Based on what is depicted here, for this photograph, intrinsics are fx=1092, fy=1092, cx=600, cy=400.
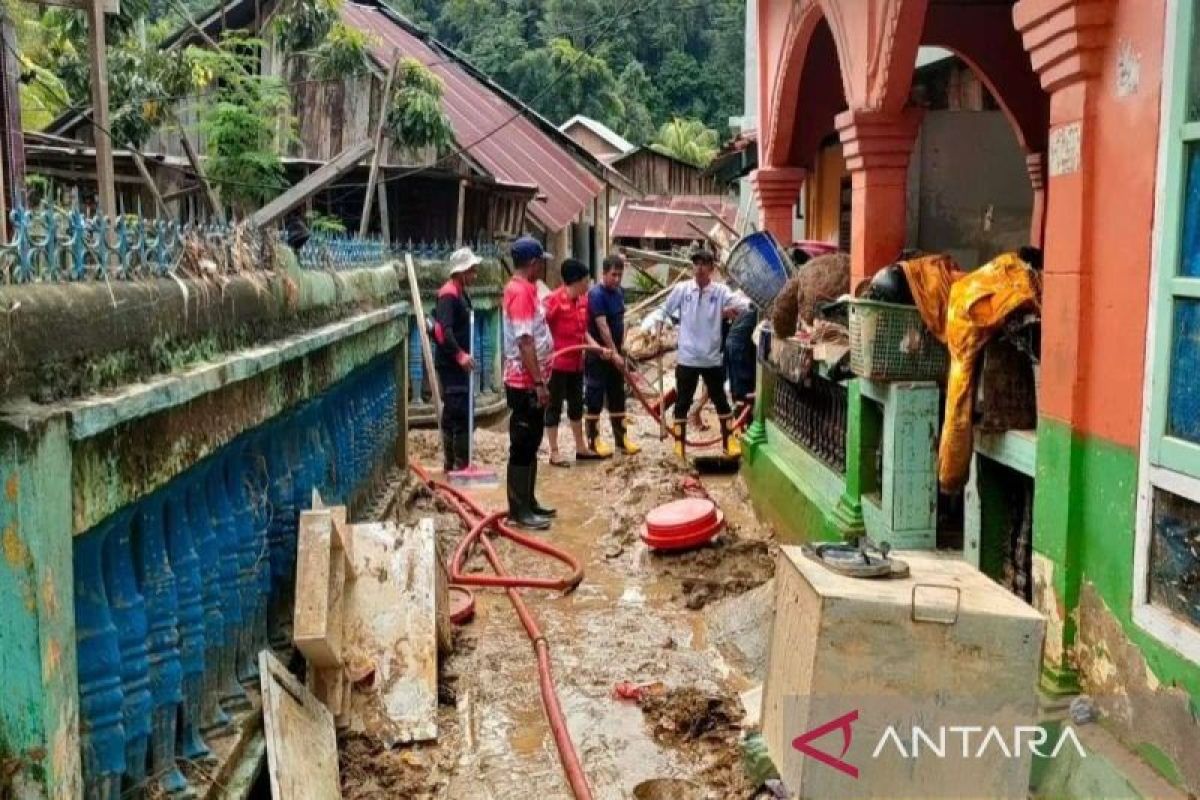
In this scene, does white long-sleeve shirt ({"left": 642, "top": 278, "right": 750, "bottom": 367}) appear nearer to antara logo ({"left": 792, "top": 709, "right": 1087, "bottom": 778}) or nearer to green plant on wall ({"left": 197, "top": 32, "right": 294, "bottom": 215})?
antara logo ({"left": 792, "top": 709, "right": 1087, "bottom": 778})

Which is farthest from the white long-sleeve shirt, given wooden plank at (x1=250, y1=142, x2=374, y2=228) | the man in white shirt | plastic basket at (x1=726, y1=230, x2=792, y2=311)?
wooden plank at (x1=250, y1=142, x2=374, y2=228)

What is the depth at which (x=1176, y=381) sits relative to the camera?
3.24m

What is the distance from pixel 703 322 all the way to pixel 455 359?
2412mm

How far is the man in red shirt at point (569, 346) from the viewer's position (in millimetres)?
10188

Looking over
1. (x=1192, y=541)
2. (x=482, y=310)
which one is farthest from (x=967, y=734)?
(x=482, y=310)

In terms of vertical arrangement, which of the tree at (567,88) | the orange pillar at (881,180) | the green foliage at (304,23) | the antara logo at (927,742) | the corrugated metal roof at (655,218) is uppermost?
the tree at (567,88)

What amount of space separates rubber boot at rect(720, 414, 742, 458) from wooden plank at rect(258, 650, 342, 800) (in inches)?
269

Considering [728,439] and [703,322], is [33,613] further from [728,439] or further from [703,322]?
[728,439]

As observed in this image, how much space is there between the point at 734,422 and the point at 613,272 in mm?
1933

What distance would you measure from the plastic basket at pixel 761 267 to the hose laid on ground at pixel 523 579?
101 inches

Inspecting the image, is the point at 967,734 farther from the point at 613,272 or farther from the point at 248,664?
the point at 613,272

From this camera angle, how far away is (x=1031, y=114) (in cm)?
816

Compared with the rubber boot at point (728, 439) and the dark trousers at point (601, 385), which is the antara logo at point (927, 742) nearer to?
the rubber boot at point (728, 439)

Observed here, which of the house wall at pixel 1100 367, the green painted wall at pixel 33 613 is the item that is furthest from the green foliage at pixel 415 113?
the green painted wall at pixel 33 613
